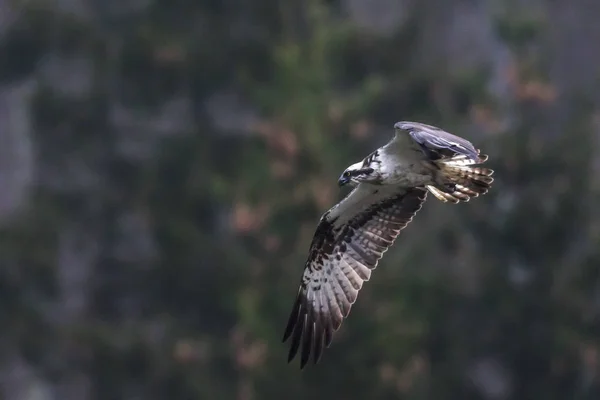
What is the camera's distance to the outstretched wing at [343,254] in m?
13.2

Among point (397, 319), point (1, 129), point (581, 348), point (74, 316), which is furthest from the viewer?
point (1, 129)

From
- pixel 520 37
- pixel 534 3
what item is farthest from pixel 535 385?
pixel 534 3

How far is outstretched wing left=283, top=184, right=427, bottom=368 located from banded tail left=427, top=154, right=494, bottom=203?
0.57m

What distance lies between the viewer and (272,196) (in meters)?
25.0

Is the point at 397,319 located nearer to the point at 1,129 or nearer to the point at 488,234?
the point at 488,234

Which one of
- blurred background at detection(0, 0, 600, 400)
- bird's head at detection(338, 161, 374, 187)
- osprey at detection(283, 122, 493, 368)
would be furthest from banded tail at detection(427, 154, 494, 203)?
blurred background at detection(0, 0, 600, 400)

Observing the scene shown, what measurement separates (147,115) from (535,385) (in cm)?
920

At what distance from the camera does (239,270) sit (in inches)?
1088

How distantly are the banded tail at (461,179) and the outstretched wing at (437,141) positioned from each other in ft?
1.98

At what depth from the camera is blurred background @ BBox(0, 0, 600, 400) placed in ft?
82.0

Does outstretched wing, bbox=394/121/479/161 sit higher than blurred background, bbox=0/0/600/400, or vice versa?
outstretched wing, bbox=394/121/479/161

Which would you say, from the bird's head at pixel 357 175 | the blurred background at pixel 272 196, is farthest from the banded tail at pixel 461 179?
the blurred background at pixel 272 196

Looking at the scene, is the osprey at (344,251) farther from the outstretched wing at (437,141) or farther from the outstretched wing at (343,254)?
the outstretched wing at (437,141)

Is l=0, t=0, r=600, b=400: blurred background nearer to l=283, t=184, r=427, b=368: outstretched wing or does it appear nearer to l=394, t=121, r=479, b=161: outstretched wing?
l=283, t=184, r=427, b=368: outstretched wing
